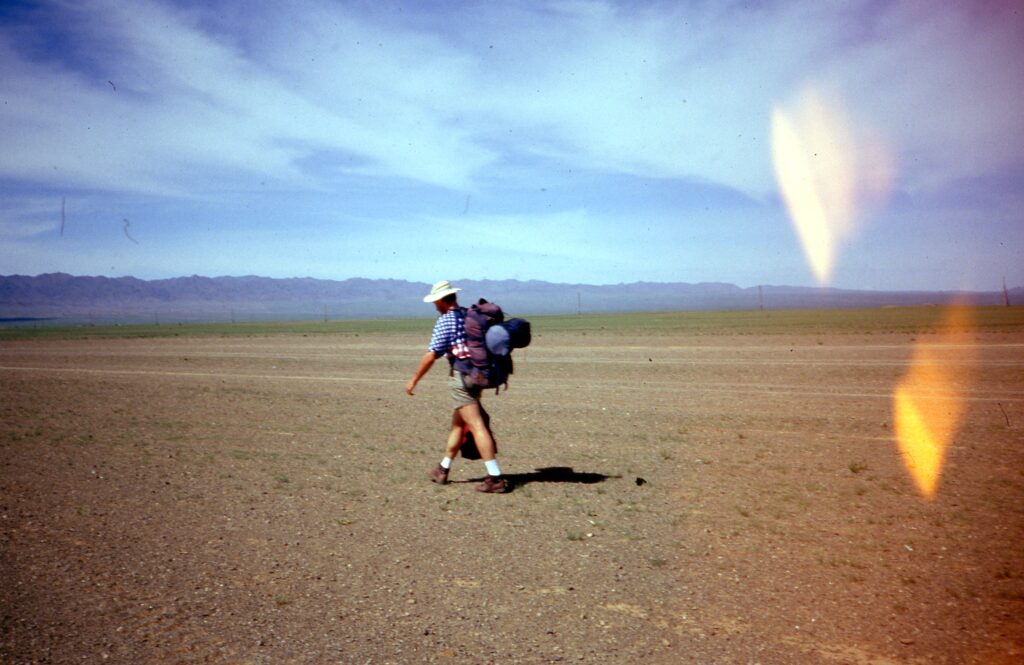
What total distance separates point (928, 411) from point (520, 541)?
905 centimetres

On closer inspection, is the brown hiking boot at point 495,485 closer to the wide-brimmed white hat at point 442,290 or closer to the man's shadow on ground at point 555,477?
the man's shadow on ground at point 555,477

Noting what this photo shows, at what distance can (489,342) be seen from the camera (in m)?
7.08

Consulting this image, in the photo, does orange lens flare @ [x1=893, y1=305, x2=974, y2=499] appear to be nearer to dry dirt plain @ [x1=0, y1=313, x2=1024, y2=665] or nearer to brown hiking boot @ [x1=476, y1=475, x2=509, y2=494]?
dry dirt plain @ [x1=0, y1=313, x2=1024, y2=665]

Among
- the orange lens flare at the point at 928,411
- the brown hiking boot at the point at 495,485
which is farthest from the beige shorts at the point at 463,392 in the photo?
the orange lens flare at the point at 928,411

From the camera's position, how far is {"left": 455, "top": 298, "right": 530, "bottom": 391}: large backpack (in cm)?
707

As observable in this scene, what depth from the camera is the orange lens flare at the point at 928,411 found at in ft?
27.5

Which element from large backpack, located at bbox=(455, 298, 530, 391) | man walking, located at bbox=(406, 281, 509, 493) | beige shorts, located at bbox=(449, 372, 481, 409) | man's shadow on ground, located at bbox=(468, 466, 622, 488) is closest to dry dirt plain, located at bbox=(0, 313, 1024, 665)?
man's shadow on ground, located at bbox=(468, 466, 622, 488)

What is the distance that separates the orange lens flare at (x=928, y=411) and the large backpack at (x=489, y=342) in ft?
13.5

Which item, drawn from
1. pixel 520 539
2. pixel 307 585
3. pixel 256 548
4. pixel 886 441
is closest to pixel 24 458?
pixel 256 548

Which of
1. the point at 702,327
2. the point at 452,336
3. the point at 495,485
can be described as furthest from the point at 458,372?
the point at 702,327

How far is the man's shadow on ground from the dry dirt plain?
0.18 ft

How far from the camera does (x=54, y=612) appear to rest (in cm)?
459

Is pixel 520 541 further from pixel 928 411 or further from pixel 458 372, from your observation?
A: pixel 928 411

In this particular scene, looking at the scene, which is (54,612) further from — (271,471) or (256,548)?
(271,471)
